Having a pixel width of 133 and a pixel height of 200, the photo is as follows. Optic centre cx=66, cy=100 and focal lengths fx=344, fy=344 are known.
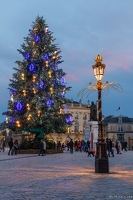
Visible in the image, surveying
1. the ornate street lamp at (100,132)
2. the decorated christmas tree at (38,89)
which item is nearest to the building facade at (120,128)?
the decorated christmas tree at (38,89)

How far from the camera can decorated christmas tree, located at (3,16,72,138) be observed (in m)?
35.1

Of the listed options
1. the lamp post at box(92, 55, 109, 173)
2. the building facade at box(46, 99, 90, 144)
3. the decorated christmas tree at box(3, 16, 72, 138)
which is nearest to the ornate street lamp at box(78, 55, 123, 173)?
the lamp post at box(92, 55, 109, 173)

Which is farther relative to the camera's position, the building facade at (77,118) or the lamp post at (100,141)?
the building facade at (77,118)

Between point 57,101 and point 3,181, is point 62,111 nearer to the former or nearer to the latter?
point 57,101

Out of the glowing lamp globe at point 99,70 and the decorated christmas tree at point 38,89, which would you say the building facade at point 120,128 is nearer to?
the decorated christmas tree at point 38,89

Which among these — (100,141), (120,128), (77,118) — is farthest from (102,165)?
(120,128)

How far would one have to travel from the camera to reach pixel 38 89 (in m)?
35.7

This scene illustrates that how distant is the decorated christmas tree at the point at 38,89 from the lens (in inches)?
1382

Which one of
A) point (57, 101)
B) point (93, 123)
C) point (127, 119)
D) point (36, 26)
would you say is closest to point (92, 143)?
point (93, 123)

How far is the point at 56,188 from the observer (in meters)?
9.61

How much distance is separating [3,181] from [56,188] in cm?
237

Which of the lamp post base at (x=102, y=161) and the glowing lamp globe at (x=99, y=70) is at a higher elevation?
the glowing lamp globe at (x=99, y=70)

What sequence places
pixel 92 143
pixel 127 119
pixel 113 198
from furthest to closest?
pixel 127 119, pixel 92 143, pixel 113 198

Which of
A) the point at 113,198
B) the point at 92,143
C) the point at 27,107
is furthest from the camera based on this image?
the point at 27,107
